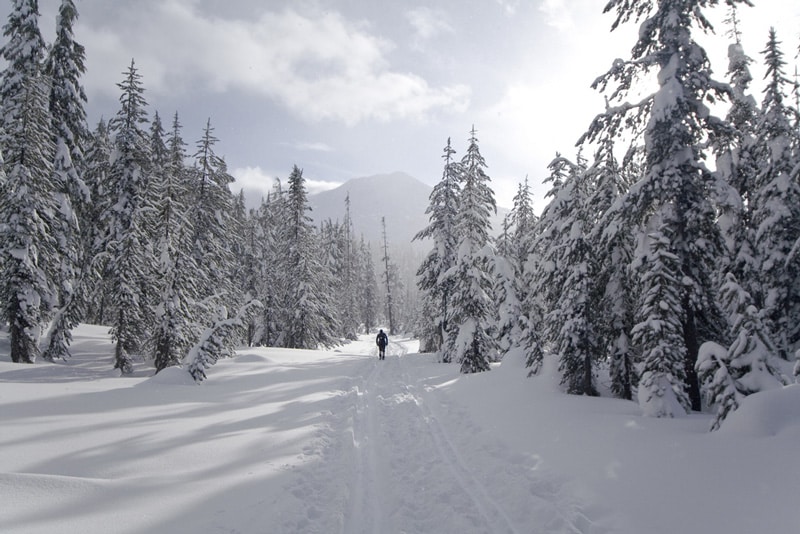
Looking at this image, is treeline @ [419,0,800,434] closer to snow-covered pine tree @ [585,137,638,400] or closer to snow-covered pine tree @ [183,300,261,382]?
snow-covered pine tree @ [585,137,638,400]

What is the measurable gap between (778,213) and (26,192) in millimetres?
30307

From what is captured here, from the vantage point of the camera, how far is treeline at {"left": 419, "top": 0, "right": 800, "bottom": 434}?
30.3 ft

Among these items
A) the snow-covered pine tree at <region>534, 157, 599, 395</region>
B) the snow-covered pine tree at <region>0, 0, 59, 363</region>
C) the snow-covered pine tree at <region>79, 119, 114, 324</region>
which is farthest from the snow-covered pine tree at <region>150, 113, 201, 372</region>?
the snow-covered pine tree at <region>534, 157, 599, 395</region>

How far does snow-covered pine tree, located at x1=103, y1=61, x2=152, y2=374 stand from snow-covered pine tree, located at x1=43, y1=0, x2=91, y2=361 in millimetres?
1559

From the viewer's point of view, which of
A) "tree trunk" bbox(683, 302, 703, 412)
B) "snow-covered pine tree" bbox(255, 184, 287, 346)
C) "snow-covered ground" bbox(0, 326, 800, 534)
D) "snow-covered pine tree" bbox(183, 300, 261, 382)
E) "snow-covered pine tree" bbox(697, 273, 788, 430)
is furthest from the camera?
"snow-covered pine tree" bbox(255, 184, 287, 346)

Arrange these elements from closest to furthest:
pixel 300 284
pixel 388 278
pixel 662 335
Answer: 1. pixel 662 335
2. pixel 300 284
3. pixel 388 278

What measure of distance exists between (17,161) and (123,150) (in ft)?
14.5

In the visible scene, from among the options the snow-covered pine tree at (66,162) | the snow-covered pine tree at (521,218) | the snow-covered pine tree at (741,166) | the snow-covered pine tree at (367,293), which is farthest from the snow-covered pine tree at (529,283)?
the snow-covered pine tree at (367,293)

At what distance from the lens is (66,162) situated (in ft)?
65.1

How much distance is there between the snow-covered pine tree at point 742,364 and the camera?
762 cm

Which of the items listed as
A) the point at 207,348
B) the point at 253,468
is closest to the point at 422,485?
the point at 253,468

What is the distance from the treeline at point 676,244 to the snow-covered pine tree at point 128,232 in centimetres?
1875

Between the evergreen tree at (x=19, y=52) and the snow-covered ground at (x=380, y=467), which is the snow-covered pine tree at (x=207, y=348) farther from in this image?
the evergreen tree at (x=19, y=52)

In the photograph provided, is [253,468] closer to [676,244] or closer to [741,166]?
[676,244]
